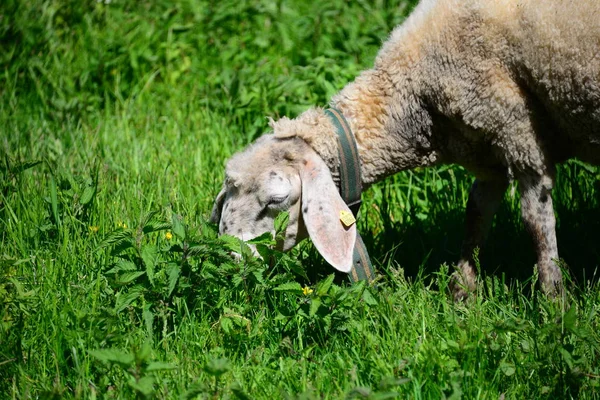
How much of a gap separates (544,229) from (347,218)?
2.79 ft

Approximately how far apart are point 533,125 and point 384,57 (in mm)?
742

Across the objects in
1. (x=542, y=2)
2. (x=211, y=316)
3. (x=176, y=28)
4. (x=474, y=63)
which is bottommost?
(x=211, y=316)

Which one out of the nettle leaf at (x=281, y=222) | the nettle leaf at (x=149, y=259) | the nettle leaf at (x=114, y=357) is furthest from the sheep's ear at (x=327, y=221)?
the nettle leaf at (x=114, y=357)

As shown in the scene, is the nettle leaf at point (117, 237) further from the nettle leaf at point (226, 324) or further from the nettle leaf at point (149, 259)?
the nettle leaf at point (226, 324)

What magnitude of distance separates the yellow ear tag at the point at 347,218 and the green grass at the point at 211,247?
11.3 inches

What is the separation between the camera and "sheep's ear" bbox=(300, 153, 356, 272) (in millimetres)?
3287

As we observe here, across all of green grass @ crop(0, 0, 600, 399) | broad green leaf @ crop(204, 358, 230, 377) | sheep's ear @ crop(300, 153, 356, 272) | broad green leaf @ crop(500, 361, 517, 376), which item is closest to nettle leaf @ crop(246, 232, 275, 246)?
green grass @ crop(0, 0, 600, 399)

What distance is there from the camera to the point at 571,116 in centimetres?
326

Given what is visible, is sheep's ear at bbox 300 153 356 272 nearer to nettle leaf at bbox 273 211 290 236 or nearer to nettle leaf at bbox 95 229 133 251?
nettle leaf at bbox 273 211 290 236

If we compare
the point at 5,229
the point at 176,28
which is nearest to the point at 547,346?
the point at 5,229

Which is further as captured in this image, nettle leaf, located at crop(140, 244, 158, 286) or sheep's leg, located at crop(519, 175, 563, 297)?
sheep's leg, located at crop(519, 175, 563, 297)

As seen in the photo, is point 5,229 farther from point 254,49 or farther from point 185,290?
point 254,49

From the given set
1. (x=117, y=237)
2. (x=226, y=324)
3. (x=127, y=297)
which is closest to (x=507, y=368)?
(x=226, y=324)

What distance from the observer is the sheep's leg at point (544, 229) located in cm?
340
